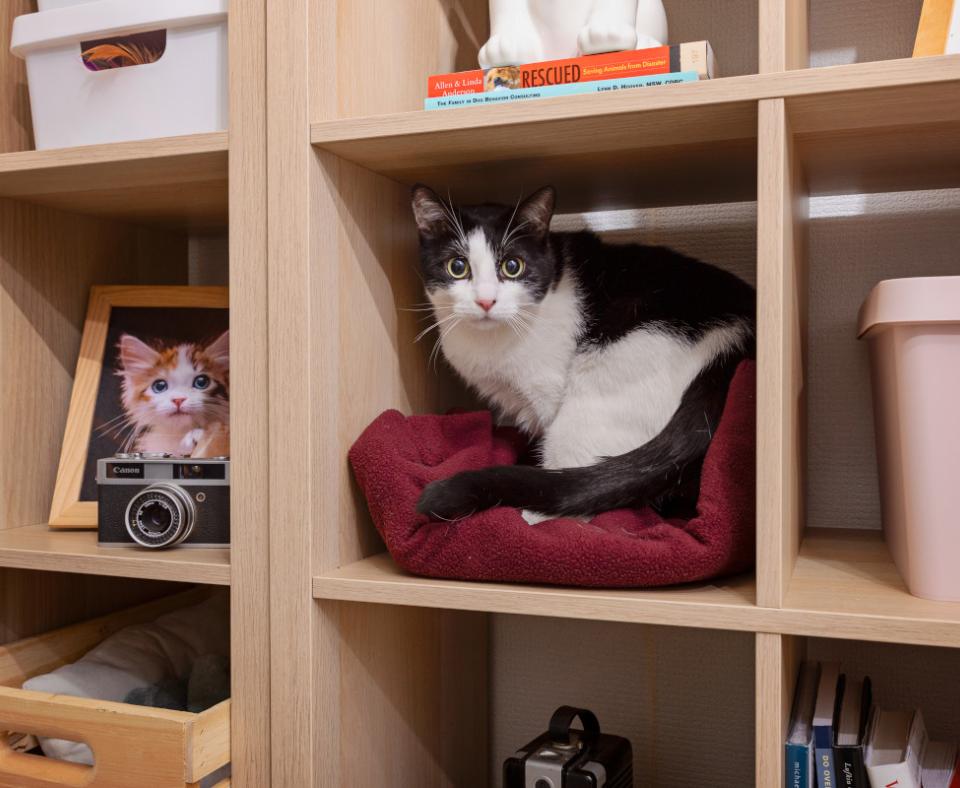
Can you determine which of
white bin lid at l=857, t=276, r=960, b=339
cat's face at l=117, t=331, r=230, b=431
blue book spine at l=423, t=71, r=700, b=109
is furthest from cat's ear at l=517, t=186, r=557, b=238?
cat's face at l=117, t=331, r=230, b=431

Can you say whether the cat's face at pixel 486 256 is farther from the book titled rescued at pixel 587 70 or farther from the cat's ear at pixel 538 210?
the book titled rescued at pixel 587 70

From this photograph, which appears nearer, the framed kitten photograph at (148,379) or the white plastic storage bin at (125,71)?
the white plastic storage bin at (125,71)

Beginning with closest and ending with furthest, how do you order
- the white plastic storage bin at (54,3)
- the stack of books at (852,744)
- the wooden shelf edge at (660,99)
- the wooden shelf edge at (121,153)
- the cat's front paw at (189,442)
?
the wooden shelf edge at (660,99) < the stack of books at (852,744) < the wooden shelf edge at (121,153) < the white plastic storage bin at (54,3) < the cat's front paw at (189,442)

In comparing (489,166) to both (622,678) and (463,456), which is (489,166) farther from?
(622,678)

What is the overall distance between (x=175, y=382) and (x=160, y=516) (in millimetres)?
254

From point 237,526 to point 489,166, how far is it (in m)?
0.43

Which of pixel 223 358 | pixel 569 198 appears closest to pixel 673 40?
pixel 569 198

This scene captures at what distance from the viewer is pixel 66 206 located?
108 cm

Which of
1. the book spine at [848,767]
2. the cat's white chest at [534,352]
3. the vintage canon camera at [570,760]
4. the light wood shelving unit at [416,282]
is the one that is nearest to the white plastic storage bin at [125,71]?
the light wood shelving unit at [416,282]

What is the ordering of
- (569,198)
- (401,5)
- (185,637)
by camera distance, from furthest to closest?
(185,637) → (569,198) → (401,5)

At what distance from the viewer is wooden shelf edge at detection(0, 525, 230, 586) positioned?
84 centimetres

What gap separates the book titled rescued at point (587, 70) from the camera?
2.42 ft

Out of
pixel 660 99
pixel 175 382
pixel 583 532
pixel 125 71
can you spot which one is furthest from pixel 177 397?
pixel 660 99

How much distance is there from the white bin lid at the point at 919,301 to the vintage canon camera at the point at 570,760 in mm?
504
